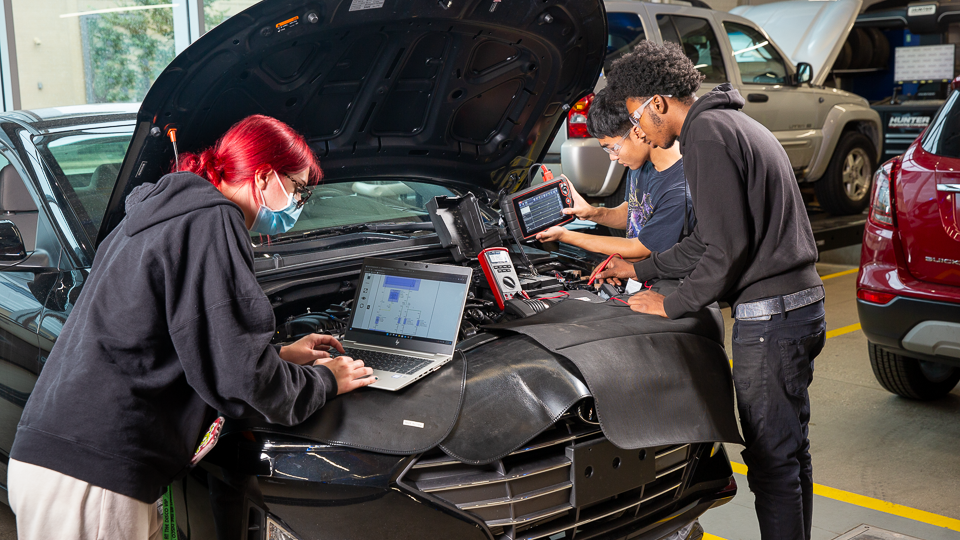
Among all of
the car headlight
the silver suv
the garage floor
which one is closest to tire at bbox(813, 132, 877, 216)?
the silver suv

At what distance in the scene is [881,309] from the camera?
11.5ft

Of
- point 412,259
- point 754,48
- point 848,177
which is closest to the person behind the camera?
point 412,259

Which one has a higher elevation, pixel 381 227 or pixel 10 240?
pixel 10 240

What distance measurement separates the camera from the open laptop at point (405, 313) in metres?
2.20

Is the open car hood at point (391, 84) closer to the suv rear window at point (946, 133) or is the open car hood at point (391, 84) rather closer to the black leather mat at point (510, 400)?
the black leather mat at point (510, 400)

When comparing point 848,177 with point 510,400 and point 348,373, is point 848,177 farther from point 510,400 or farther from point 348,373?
point 348,373

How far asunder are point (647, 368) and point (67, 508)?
4.48 ft

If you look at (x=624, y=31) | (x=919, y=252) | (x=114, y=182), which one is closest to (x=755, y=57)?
(x=624, y=31)

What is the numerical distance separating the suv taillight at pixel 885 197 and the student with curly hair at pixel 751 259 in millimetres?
1442

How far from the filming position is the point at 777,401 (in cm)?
233

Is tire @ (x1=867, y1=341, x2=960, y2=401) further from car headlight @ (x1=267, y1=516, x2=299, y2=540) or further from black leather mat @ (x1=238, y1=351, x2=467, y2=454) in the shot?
car headlight @ (x1=267, y1=516, x2=299, y2=540)

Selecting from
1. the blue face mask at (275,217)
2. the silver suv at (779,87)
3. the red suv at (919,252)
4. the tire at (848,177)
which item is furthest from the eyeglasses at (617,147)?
the tire at (848,177)

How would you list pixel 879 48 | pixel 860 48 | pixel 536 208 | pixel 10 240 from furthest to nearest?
pixel 879 48, pixel 860 48, pixel 536 208, pixel 10 240

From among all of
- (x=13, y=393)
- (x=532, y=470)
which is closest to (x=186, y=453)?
(x=532, y=470)
